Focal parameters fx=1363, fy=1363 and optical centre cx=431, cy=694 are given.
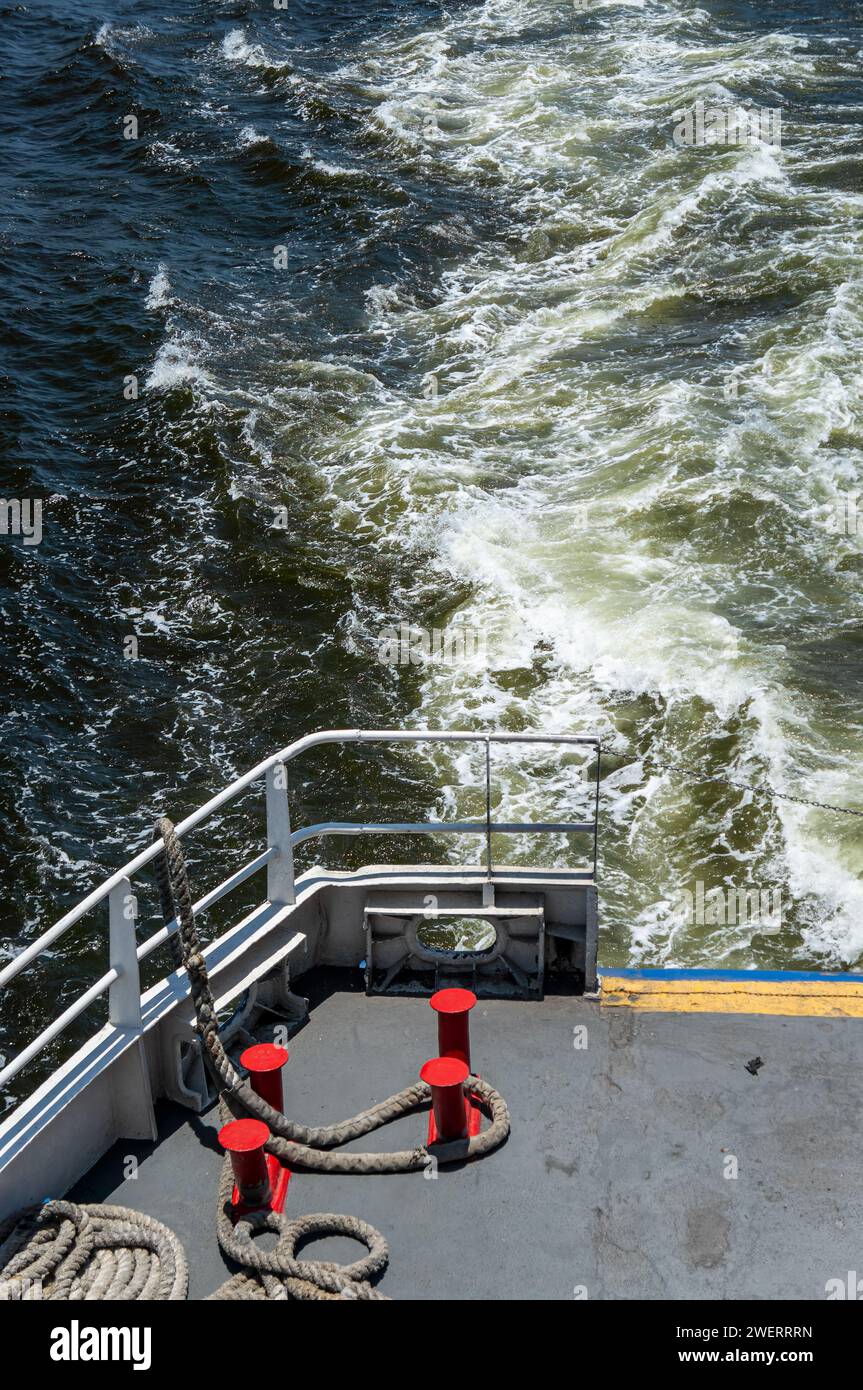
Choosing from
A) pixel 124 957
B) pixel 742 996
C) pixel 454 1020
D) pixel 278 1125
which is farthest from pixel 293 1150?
pixel 742 996

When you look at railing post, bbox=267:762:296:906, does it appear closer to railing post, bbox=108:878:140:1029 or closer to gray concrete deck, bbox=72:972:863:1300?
gray concrete deck, bbox=72:972:863:1300

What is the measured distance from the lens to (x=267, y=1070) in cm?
619

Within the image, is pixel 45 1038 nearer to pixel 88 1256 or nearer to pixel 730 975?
pixel 88 1256

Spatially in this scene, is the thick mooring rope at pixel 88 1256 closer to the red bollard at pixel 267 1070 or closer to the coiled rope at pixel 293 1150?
the coiled rope at pixel 293 1150

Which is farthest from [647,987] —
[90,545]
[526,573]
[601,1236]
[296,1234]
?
[90,545]

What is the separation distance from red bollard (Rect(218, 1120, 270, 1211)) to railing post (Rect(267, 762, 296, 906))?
147cm

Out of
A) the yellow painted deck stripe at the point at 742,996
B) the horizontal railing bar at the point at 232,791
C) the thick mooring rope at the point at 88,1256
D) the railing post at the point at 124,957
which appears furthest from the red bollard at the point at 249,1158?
the yellow painted deck stripe at the point at 742,996

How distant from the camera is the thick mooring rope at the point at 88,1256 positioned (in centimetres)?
561

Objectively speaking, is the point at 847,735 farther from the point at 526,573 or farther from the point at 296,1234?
the point at 296,1234

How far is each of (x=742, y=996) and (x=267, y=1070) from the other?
2.60m

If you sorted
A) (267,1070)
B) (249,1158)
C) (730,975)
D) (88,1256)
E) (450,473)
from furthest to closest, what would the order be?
1. (450,473)
2. (730,975)
3. (267,1070)
4. (249,1158)
5. (88,1256)

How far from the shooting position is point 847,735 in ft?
43.7

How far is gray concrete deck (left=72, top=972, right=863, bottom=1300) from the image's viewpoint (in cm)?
583

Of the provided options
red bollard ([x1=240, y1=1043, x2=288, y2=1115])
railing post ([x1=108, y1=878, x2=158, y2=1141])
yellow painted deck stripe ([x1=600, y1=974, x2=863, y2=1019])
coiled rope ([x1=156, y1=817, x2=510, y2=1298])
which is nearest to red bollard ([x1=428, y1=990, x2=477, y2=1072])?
coiled rope ([x1=156, y1=817, x2=510, y2=1298])
